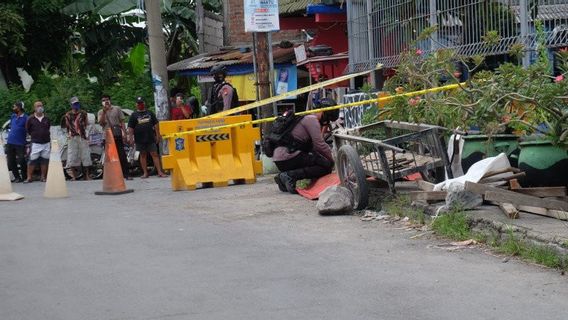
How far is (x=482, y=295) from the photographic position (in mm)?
6684

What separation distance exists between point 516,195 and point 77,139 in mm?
12930

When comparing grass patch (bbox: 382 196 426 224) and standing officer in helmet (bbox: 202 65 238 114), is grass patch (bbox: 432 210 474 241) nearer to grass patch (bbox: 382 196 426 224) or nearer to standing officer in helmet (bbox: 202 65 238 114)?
grass patch (bbox: 382 196 426 224)

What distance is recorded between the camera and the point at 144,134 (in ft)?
62.0

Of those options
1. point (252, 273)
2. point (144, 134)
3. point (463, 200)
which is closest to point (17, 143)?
point (144, 134)

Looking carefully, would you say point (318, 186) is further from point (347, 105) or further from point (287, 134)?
point (347, 105)

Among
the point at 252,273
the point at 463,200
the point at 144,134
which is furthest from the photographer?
the point at 144,134

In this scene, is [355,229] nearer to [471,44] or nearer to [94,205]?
[471,44]

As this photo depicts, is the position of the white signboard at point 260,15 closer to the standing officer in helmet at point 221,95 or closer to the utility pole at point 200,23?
the standing officer in helmet at point 221,95

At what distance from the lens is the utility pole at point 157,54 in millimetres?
19734

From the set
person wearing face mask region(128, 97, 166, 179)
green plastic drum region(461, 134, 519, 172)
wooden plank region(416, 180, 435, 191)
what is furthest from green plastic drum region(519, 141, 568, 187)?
person wearing face mask region(128, 97, 166, 179)

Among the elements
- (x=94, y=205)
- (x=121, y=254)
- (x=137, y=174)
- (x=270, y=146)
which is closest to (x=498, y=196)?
(x=121, y=254)

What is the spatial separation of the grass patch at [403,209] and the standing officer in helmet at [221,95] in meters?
6.56

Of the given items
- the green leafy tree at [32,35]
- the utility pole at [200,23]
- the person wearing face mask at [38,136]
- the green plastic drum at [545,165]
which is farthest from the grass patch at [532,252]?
the green leafy tree at [32,35]

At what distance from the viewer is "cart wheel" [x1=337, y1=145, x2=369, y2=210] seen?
1080 centimetres
